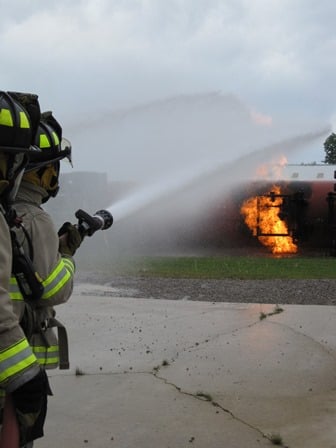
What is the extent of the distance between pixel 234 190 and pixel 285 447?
16.0 meters

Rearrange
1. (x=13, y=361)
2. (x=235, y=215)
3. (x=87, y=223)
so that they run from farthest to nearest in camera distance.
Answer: (x=235, y=215) < (x=87, y=223) < (x=13, y=361)

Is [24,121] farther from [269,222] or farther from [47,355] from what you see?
[269,222]

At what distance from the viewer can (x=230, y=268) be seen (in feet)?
42.3

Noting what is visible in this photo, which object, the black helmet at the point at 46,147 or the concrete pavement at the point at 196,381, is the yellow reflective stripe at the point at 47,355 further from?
the concrete pavement at the point at 196,381

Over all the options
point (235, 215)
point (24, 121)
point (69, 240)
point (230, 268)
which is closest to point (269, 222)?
point (235, 215)

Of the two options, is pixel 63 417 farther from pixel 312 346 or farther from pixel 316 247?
pixel 316 247

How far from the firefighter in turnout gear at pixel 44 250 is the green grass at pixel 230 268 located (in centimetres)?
867

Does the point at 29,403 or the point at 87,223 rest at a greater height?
the point at 87,223

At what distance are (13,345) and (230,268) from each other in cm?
1130

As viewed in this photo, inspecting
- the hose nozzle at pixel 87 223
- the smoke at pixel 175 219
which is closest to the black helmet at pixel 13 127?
the hose nozzle at pixel 87 223

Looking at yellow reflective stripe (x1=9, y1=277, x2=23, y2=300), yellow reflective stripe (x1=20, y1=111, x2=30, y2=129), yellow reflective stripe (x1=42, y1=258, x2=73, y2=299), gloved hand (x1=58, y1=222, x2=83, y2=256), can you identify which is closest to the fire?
gloved hand (x1=58, y1=222, x2=83, y2=256)

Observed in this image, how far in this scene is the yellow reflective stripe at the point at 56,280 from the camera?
7.19 ft

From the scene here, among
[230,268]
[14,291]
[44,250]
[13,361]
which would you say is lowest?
[230,268]

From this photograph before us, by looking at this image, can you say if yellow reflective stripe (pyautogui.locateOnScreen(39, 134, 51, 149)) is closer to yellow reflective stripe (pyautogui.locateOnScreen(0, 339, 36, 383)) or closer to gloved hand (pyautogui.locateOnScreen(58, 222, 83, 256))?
gloved hand (pyautogui.locateOnScreen(58, 222, 83, 256))
